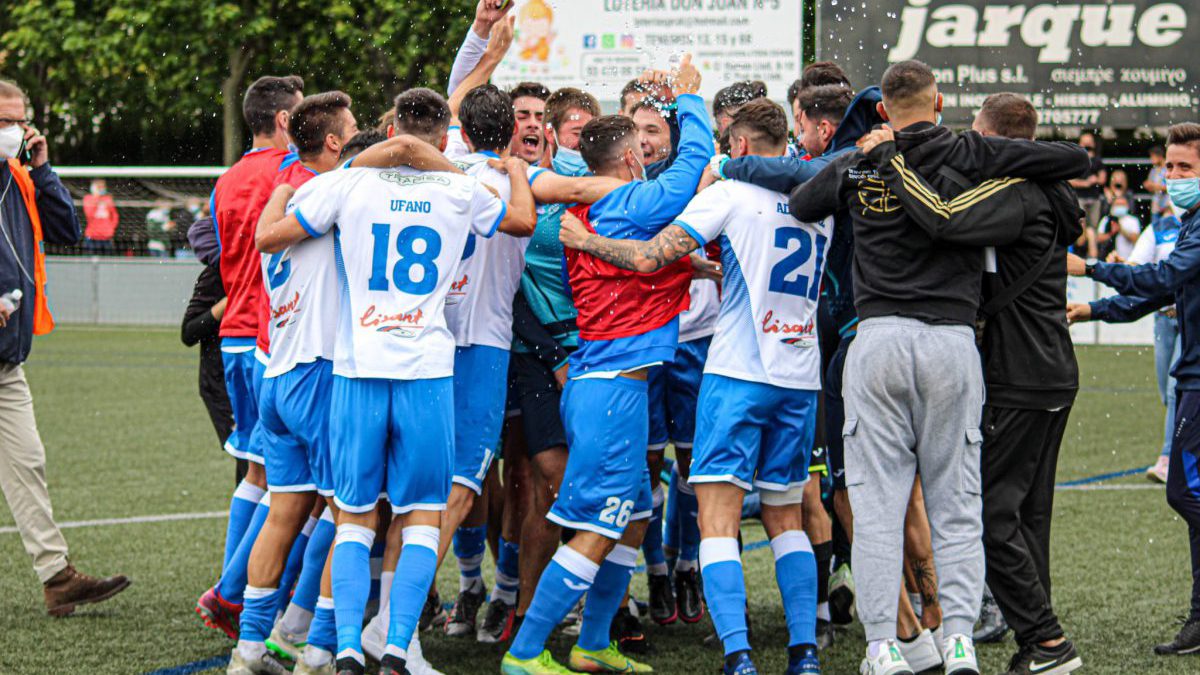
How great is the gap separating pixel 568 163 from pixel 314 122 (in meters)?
1.24

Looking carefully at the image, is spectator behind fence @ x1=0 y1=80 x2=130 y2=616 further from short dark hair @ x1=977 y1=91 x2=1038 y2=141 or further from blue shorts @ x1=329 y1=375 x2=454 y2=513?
short dark hair @ x1=977 y1=91 x2=1038 y2=141

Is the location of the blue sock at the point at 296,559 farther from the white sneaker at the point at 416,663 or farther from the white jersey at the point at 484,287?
the white jersey at the point at 484,287

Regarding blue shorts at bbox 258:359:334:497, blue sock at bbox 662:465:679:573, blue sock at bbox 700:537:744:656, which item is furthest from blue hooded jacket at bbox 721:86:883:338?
blue shorts at bbox 258:359:334:497

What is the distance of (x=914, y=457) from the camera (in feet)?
17.5

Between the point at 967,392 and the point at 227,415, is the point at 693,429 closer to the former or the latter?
the point at 967,392

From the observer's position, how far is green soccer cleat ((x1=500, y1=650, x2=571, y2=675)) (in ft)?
18.5

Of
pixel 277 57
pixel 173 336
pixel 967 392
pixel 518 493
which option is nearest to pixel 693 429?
pixel 518 493

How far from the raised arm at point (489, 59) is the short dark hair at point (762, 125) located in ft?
4.34

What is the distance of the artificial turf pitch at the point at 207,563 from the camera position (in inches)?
241

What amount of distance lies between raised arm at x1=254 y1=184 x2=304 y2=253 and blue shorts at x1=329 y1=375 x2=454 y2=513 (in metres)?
0.57

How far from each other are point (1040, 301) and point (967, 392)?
2.01 ft

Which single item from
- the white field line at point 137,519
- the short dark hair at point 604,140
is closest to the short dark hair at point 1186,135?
the short dark hair at point 604,140

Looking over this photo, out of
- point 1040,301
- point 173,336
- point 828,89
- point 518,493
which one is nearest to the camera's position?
point 1040,301

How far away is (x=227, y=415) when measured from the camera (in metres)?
7.45
